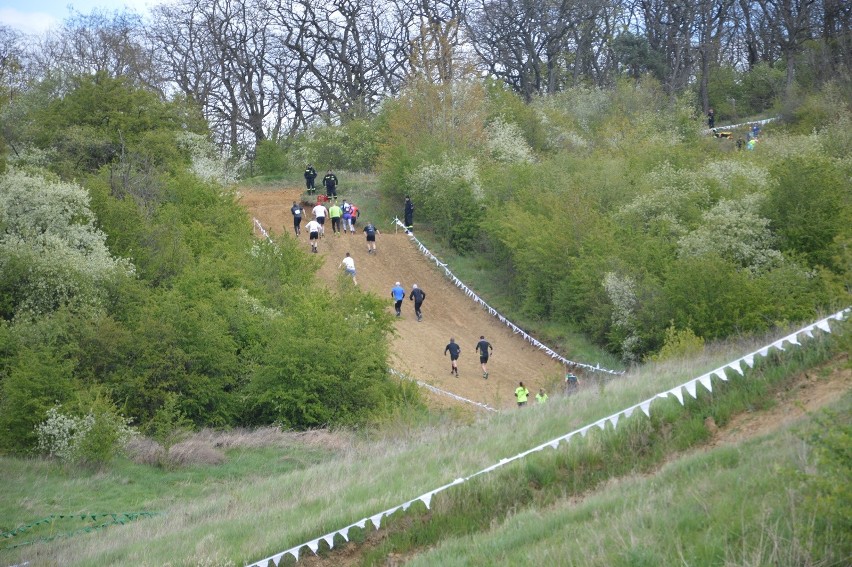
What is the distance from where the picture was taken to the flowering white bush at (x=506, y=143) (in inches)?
2055

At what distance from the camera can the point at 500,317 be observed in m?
38.1

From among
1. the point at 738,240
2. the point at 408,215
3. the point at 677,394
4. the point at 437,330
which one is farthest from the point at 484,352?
the point at 677,394

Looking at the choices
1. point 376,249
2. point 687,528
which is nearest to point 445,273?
point 376,249

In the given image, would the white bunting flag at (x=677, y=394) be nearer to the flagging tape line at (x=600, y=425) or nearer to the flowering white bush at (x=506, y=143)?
the flagging tape line at (x=600, y=425)

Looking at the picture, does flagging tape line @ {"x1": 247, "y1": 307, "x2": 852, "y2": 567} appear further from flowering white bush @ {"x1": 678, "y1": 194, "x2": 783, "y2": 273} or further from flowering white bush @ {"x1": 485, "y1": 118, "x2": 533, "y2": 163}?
flowering white bush @ {"x1": 485, "y1": 118, "x2": 533, "y2": 163}

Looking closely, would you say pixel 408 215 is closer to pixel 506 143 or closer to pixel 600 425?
pixel 506 143

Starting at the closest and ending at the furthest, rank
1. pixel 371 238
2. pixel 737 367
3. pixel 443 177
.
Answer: pixel 737 367 → pixel 371 238 → pixel 443 177

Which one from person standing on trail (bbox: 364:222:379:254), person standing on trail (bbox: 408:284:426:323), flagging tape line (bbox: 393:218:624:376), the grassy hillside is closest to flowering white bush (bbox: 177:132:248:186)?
person standing on trail (bbox: 364:222:379:254)

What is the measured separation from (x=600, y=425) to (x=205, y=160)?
124 feet

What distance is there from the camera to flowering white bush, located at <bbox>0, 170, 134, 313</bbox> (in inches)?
1164

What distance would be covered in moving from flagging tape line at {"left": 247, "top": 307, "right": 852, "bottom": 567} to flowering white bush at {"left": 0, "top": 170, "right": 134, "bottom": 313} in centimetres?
1946

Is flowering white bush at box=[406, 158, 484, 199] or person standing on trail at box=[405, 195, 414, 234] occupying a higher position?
flowering white bush at box=[406, 158, 484, 199]

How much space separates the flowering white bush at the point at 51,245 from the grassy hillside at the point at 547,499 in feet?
37.3

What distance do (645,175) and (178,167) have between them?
65.0 ft
